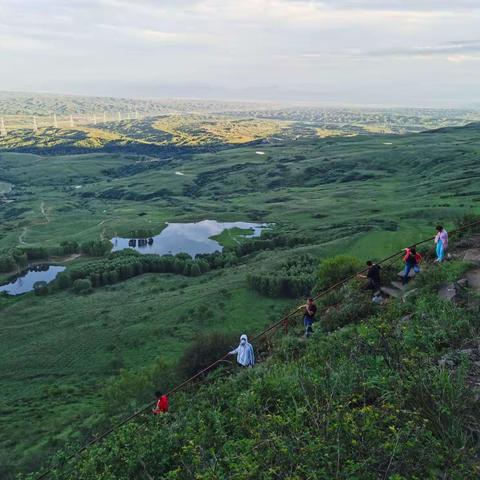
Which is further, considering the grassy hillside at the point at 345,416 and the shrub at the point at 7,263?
the shrub at the point at 7,263

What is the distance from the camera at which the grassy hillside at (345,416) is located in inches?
340

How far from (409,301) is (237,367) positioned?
8.41 meters

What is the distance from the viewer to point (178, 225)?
504 ft

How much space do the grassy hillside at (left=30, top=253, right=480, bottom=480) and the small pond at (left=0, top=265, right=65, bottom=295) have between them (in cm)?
9792

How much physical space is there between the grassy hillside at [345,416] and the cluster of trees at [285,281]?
2245 inches

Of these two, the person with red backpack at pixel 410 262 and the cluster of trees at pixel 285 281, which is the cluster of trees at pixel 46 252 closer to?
the cluster of trees at pixel 285 281

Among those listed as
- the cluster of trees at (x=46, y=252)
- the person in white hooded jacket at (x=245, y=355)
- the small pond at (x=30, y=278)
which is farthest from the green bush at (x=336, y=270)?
the cluster of trees at (x=46, y=252)

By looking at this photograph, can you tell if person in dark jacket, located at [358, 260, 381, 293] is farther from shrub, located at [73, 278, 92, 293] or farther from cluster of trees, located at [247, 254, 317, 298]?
shrub, located at [73, 278, 92, 293]

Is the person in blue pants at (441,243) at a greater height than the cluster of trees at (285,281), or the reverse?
the person in blue pants at (441,243)

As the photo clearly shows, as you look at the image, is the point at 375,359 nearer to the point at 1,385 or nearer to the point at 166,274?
the point at 1,385

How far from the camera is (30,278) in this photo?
11388 cm

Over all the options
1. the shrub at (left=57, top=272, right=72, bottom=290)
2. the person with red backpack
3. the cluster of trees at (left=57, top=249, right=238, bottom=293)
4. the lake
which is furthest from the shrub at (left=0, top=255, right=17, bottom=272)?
the person with red backpack

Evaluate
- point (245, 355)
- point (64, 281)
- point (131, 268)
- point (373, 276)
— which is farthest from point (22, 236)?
point (373, 276)

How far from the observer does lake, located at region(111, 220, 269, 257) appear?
13219cm
